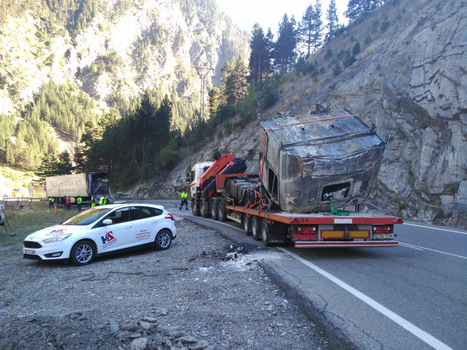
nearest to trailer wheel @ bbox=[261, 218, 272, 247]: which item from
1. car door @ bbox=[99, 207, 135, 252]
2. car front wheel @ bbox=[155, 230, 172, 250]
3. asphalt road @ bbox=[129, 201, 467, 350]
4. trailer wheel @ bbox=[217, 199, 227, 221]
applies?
asphalt road @ bbox=[129, 201, 467, 350]

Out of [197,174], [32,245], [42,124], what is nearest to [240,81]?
[197,174]

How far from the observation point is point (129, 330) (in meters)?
4.21

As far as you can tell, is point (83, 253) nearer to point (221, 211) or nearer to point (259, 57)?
point (221, 211)

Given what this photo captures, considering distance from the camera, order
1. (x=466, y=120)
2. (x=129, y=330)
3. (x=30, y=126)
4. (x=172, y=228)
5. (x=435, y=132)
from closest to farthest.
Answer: (x=129, y=330) → (x=172, y=228) → (x=466, y=120) → (x=435, y=132) → (x=30, y=126)

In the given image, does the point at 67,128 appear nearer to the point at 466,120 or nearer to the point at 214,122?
the point at 214,122

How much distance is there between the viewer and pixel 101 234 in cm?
916

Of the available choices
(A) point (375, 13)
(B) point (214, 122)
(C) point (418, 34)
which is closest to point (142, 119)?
(B) point (214, 122)

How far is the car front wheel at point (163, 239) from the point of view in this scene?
10367 mm

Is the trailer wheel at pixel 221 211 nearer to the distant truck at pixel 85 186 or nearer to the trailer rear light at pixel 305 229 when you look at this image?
the trailer rear light at pixel 305 229

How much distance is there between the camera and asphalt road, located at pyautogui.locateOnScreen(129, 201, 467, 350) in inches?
164

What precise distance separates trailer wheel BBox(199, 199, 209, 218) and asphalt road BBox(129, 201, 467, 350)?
31.2 feet

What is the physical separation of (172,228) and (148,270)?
10.00 ft

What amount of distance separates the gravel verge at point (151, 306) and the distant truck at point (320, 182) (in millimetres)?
1500

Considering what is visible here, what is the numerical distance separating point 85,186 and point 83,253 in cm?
2803
